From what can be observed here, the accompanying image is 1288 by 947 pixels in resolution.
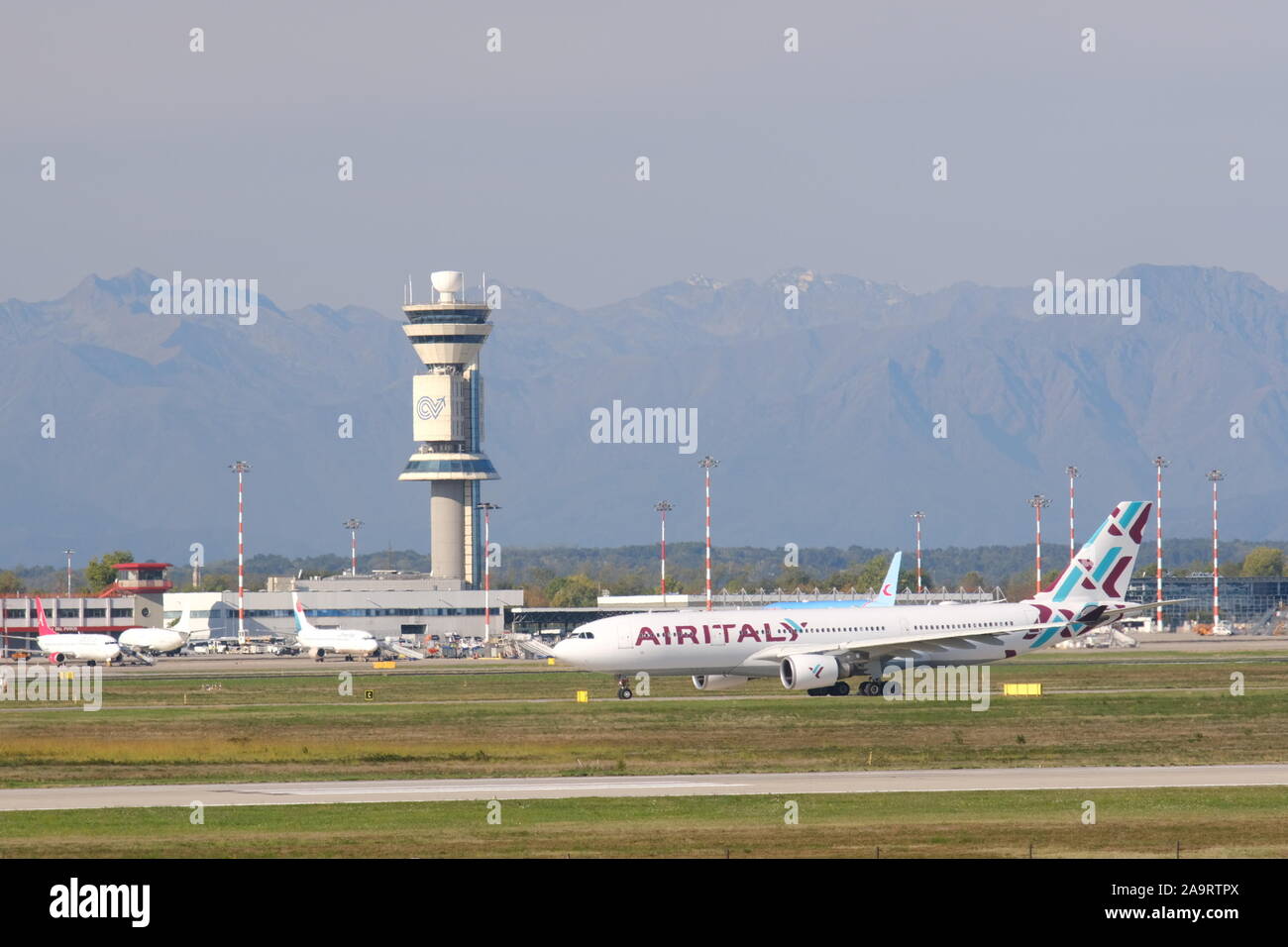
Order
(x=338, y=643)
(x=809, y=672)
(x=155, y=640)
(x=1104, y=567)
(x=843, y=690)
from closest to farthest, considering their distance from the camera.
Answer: (x=809, y=672)
(x=843, y=690)
(x=1104, y=567)
(x=338, y=643)
(x=155, y=640)

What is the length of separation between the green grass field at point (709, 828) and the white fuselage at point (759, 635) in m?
36.2

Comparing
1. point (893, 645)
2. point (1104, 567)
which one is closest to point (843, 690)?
point (893, 645)

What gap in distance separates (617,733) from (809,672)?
16941 mm

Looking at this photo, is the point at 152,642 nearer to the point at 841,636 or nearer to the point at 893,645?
the point at 841,636

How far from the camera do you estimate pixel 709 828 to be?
3509 centimetres

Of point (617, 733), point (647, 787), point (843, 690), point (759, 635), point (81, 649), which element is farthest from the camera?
point (81, 649)

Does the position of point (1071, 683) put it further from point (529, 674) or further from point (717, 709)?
point (529, 674)

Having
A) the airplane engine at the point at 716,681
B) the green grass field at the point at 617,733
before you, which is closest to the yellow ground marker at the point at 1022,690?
the green grass field at the point at 617,733

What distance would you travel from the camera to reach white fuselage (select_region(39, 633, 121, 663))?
461 ft

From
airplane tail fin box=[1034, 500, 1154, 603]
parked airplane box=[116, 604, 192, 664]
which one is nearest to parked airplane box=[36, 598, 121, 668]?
parked airplane box=[116, 604, 192, 664]
